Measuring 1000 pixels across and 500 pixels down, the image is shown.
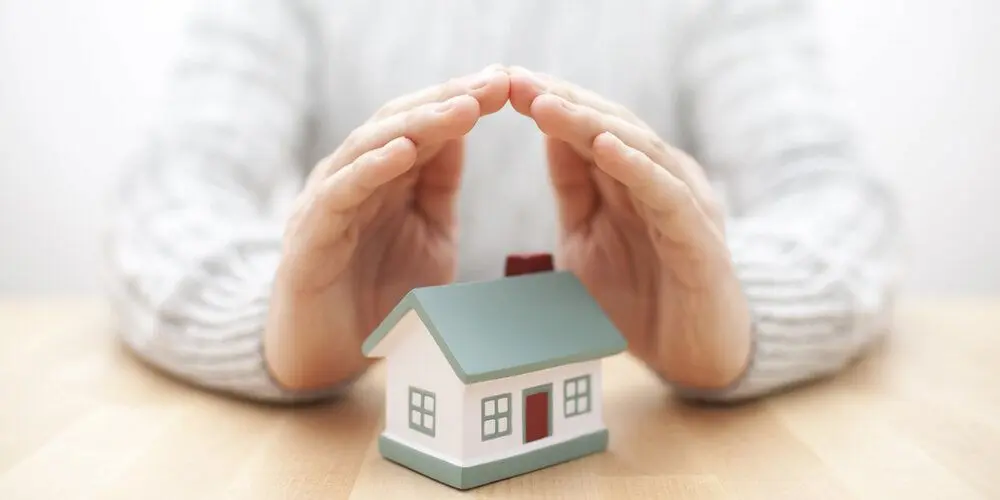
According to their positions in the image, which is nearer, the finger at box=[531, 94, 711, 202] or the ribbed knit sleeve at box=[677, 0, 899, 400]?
the finger at box=[531, 94, 711, 202]

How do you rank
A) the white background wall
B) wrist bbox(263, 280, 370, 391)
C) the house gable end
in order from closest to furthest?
1. the house gable end
2. wrist bbox(263, 280, 370, 391)
3. the white background wall

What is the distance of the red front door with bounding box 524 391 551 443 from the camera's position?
0.60 meters

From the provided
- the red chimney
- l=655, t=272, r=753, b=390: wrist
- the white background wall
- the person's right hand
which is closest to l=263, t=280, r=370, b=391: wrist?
the person's right hand

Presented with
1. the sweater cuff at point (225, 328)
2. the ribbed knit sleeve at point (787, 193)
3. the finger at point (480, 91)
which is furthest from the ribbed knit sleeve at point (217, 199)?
the ribbed knit sleeve at point (787, 193)

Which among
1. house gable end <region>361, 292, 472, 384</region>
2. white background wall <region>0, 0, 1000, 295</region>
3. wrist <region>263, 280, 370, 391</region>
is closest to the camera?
house gable end <region>361, 292, 472, 384</region>

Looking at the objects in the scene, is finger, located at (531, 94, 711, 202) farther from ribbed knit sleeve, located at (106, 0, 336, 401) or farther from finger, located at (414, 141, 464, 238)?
ribbed knit sleeve, located at (106, 0, 336, 401)

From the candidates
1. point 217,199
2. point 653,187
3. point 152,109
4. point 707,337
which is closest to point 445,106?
point 653,187

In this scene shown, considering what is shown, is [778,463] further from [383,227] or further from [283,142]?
[283,142]

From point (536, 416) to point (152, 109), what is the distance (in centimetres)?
89

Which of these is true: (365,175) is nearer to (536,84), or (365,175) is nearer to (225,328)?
(536,84)

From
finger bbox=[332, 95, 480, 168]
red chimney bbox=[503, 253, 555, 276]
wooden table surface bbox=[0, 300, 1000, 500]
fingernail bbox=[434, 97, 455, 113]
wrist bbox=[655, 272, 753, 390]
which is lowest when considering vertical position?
wooden table surface bbox=[0, 300, 1000, 500]

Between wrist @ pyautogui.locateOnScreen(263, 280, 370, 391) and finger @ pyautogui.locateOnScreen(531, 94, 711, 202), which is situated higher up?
finger @ pyautogui.locateOnScreen(531, 94, 711, 202)

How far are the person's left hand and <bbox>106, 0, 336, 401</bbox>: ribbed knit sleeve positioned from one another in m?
0.23

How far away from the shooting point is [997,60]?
131 centimetres
